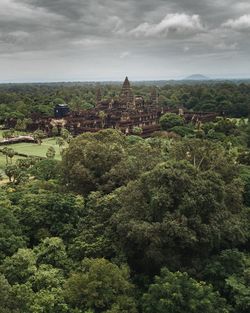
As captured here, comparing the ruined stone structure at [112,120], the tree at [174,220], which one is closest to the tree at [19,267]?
the tree at [174,220]

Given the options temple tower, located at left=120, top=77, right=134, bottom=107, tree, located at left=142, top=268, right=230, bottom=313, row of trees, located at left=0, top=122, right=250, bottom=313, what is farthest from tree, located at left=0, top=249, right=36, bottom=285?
temple tower, located at left=120, top=77, right=134, bottom=107

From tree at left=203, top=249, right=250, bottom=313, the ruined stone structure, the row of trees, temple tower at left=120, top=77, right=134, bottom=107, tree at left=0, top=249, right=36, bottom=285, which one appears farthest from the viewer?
temple tower at left=120, top=77, right=134, bottom=107

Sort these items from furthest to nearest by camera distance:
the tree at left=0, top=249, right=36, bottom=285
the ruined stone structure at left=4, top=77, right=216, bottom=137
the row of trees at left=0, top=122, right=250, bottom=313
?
1. the ruined stone structure at left=4, top=77, right=216, bottom=137
2. the tree at left=0, top=249, right=36, bottom=285
3. the row of trees at left=0, top=122, right=250, bottom=313

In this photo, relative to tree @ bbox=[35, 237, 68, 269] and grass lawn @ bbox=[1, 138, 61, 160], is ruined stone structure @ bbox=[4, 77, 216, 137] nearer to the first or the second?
grass lawn @ bbox=[1, 138, 61, 160]

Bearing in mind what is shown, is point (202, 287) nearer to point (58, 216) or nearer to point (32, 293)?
point (32, 293)

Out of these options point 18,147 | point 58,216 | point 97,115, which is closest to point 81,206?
point 58,216
